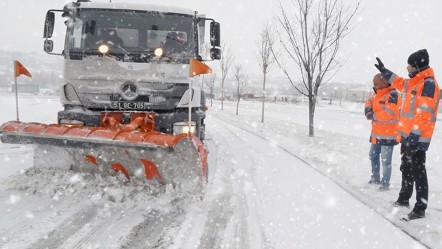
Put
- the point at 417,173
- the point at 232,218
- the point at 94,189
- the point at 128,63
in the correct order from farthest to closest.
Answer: the point at 128,63
the point at 94,189
the point at 417,173
the point at 232,218

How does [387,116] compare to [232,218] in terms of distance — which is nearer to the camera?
[232,218]

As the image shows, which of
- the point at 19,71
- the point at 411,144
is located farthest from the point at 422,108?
the point at 19,71

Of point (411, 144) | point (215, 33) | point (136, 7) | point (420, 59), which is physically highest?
point (136, 7)

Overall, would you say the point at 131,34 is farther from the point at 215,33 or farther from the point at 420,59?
the point at 420,59

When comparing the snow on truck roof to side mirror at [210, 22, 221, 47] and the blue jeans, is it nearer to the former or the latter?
side mirror at [210, 22, 221, 47]

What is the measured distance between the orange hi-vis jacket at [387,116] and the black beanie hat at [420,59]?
1021 millimetres

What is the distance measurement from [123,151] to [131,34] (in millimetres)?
2115

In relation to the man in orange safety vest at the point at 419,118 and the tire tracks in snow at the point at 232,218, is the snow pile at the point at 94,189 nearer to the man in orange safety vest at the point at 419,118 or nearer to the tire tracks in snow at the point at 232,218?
the tire tracks in snow at the point at 232,218

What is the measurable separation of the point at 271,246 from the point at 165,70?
306cm

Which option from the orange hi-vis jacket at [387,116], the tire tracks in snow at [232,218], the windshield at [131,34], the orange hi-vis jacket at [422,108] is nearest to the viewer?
the tire tracks in snow at [232,218]

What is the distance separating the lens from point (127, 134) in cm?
393

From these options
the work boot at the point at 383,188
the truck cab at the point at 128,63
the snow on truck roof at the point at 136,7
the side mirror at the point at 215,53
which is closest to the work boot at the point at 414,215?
the work boot at the point at 383,188

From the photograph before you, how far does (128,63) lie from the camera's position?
503cm

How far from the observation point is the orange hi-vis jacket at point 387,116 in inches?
189
